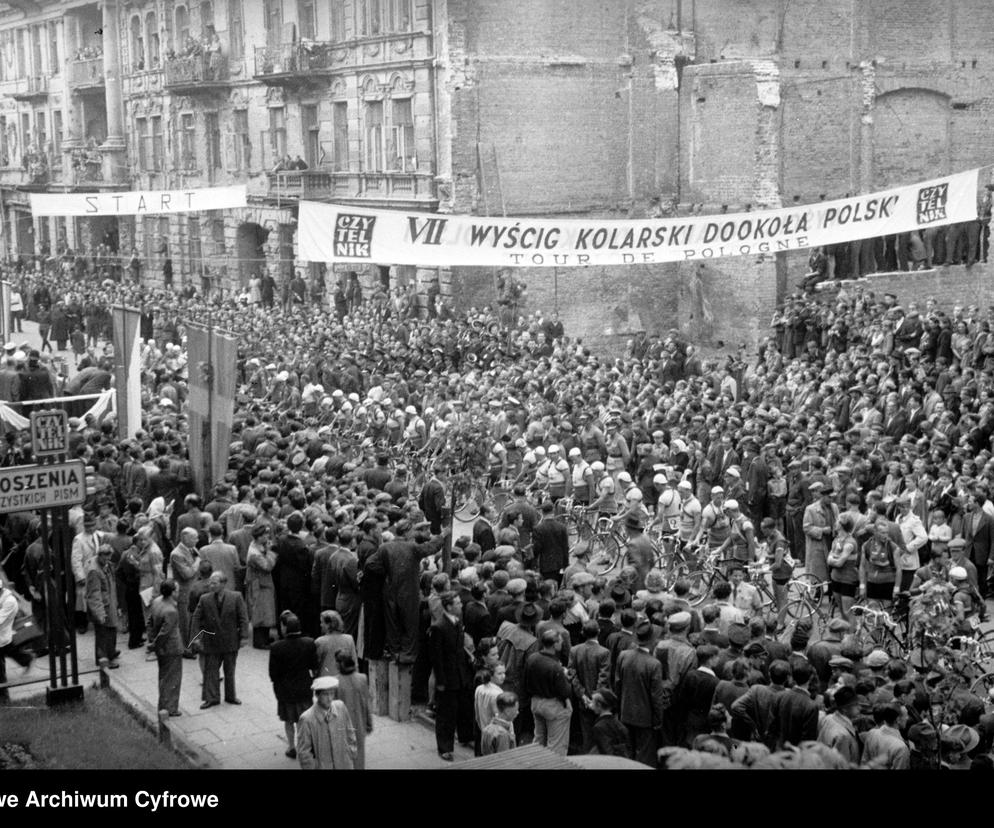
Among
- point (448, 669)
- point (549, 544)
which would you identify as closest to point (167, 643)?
point (448, 669)

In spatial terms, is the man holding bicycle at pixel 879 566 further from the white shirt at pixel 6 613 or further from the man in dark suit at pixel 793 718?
the white shirt at pixel 6 613

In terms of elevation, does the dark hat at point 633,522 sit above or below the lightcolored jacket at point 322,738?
above

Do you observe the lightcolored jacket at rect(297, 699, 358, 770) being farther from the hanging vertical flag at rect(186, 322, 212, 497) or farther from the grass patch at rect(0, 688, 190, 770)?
the hanging vertical flag at rect(186, 322, 212, 497)

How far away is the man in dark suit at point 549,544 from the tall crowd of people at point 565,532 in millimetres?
25

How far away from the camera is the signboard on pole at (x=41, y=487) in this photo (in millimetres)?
11562

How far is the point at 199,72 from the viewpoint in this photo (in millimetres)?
42844

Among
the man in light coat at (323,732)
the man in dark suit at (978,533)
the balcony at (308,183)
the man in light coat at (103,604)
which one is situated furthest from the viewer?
the balcony at (308,183)

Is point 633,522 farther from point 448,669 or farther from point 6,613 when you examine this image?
point 6,613

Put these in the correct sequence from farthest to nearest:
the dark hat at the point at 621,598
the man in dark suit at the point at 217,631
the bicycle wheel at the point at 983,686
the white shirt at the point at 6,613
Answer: the man in dark suit at the point at 217,631 < the dark hat at the point at 621,598 < the white shirt at the point at 6,613 < the bicycle wheel at the point at 983,686

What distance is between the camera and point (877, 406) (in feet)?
68.5

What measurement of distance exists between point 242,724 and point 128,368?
850cm

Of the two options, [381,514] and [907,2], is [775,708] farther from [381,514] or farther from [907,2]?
[907,2]

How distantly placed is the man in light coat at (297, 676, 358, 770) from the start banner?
1203 centimetres

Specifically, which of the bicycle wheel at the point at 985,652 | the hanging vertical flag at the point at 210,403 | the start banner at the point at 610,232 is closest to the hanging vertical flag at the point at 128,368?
the hanging vertical flag at the point at 210,403
